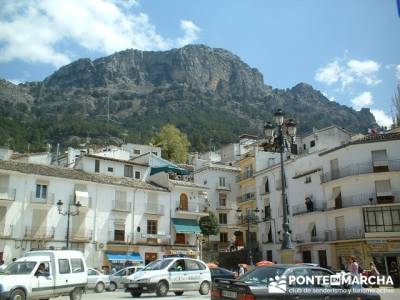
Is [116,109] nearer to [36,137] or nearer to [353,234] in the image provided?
[36,137]

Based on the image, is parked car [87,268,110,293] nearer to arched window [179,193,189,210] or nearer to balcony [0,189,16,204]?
balcony [0,189,16,204]

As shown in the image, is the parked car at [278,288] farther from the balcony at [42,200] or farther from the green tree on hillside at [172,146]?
the green tree on hillside at [172,146]

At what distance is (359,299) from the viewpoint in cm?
1130

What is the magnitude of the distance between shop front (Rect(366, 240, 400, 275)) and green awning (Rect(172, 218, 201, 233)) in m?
16.6

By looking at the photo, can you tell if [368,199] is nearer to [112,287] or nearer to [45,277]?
[112,287]

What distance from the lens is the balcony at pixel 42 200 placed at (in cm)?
3800

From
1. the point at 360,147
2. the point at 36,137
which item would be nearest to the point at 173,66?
the point at 36,137

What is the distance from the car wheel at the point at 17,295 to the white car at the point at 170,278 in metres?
4.99

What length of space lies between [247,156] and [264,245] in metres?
12.9

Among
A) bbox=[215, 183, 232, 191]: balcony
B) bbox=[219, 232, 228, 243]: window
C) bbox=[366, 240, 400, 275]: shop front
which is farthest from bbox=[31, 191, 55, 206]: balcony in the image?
bbox=[215, 183, 232, 191]: balcony

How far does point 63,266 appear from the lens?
17.5 metres

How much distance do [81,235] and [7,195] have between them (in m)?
7.00

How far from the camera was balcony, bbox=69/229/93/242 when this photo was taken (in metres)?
39.3

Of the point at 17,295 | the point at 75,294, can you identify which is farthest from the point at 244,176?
the point at 17,295
